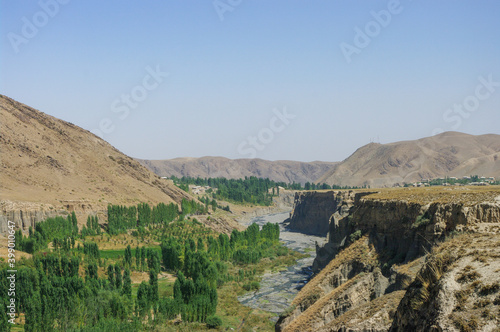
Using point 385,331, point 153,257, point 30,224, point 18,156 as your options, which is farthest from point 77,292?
point 18,156

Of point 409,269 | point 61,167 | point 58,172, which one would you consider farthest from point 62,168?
point 409,269

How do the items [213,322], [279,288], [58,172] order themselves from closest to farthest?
[213,322] → [279,288] → [58,172]

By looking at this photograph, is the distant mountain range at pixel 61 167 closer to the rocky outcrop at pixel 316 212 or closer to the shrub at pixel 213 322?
the rocky outcrop at pixel 316 212

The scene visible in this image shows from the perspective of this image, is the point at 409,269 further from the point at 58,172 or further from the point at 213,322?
the point at 58,172

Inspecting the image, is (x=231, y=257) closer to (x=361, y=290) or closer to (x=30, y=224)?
(x=30, y=224)

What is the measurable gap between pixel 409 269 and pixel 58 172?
357 ft

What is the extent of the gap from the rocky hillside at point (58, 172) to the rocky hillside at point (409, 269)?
205 feet

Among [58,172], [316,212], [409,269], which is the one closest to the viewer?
[409,269]

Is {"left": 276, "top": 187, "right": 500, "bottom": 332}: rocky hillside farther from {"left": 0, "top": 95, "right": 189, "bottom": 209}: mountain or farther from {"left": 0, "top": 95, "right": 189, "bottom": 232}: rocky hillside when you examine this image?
{"left": 0, "top": 95, "right": 189, "bottom": 209}: mountain

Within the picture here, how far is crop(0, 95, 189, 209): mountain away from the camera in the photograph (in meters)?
103

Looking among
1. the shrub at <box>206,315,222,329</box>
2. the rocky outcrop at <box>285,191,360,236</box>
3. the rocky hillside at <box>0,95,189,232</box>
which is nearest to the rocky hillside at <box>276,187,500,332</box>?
the shrub at <box>206,315,222,329</box>

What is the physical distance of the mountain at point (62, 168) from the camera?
103m

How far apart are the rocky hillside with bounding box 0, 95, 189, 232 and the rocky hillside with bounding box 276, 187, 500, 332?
2456 inches

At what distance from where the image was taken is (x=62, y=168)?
122 m
